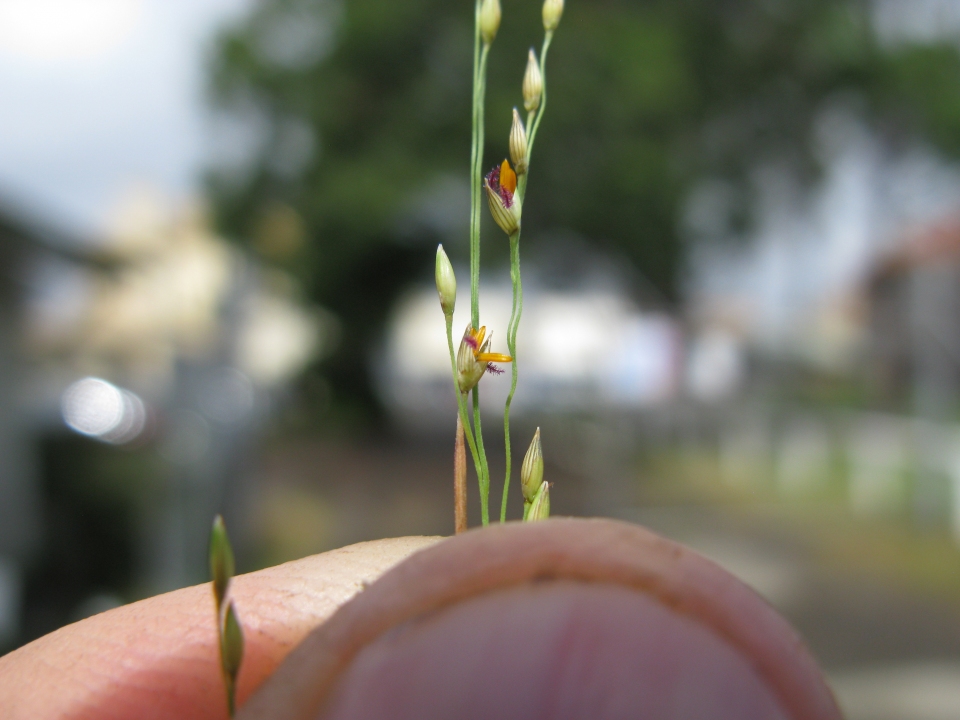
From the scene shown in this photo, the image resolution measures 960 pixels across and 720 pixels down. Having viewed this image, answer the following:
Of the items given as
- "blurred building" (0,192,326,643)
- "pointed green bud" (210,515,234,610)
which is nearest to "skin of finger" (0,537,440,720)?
"pointed green bud" (210,515,234,610)

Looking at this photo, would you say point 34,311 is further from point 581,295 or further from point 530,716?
point 530,716

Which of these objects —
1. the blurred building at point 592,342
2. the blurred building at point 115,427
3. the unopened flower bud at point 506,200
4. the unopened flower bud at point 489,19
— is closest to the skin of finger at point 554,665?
the unopened flower bud at point 506,200

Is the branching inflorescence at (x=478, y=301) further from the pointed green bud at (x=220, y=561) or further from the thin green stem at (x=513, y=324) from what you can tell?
the pointed green bud at (x=220, y=561)

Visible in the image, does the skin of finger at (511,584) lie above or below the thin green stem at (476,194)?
below

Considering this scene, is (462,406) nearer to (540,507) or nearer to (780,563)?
(540,507)

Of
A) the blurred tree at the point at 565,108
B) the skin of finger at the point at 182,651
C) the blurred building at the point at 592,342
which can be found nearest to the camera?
the skin of finger at the point at 182,651

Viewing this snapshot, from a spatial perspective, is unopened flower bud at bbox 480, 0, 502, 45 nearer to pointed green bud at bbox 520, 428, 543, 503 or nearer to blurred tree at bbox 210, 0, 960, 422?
pointed green bud at bbox 520, 428, 543, 503
